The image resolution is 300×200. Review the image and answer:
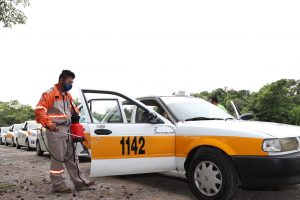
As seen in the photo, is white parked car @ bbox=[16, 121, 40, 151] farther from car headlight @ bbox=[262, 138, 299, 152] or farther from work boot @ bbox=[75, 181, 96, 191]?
car headlight @ bbox=[262, 138, 299, 152]

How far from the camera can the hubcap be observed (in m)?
4.98

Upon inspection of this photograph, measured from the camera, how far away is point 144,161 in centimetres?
557

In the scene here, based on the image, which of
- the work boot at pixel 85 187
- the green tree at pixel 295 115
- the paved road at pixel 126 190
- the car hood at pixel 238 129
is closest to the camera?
the car hood at pixel 238 129

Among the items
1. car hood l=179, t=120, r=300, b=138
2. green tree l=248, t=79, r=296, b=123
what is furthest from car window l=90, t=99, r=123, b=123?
green tree l=248, t=79, r=296, b=123

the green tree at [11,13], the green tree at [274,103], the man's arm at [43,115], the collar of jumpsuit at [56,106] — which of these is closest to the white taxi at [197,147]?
the collar of jumpsuit at [56,106]

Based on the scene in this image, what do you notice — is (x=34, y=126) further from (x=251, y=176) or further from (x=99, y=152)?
(x=251, y=176)

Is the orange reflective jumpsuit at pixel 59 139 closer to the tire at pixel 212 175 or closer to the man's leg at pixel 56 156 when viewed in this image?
the man's leg at pixel 56 156

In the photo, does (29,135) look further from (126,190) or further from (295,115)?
(295,115)

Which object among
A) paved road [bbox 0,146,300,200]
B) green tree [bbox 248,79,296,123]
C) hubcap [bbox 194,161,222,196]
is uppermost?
green tree [bbox 248,79,296,123]

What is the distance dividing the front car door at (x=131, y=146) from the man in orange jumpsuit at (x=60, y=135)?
0.41 metres

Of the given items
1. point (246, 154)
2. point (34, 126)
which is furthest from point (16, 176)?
point (34, 126)

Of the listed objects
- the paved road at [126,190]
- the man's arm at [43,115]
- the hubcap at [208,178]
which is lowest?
the paved road at [126,190]

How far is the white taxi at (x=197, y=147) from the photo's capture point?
470 centimetres

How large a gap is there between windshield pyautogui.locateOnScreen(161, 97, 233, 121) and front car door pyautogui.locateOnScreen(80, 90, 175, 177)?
1.29ft
